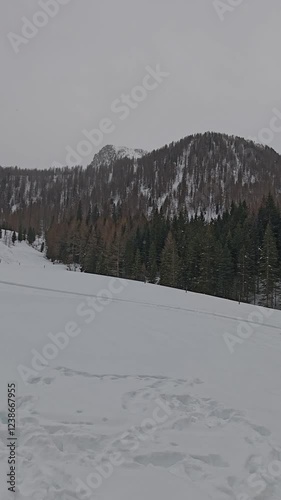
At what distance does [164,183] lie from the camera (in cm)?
14725

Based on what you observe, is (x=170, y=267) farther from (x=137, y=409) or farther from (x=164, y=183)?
(x=164, y=183)

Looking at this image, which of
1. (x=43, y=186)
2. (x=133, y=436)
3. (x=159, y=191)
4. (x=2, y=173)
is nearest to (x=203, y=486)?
(x=133, y=436)

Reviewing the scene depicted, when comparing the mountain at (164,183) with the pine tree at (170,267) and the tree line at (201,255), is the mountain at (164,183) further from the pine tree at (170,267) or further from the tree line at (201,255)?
the pine tree at (170,267)

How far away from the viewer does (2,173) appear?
198m

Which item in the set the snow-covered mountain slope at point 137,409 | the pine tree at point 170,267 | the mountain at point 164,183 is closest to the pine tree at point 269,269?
the pine tree at point 170,267

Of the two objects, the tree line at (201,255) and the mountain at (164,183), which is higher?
the mountain at (164,183)

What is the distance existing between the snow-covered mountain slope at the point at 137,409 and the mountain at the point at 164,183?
109059mm

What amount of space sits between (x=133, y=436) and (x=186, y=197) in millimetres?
130472

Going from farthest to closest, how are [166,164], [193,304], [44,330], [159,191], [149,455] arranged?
[166,164] < [159,191] < [193,304] < [44,330] < [149,455]

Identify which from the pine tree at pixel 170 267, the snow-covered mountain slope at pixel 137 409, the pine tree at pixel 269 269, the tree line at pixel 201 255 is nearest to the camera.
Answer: the snow-covered mountain slope at pixel 137 409

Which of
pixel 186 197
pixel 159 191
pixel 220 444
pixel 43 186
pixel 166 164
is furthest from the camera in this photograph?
pixel 43 186

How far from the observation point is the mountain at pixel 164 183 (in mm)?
124688

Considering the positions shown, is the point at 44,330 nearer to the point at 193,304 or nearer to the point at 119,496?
the point at 119,496

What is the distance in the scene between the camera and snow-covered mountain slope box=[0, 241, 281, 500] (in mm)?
4008
